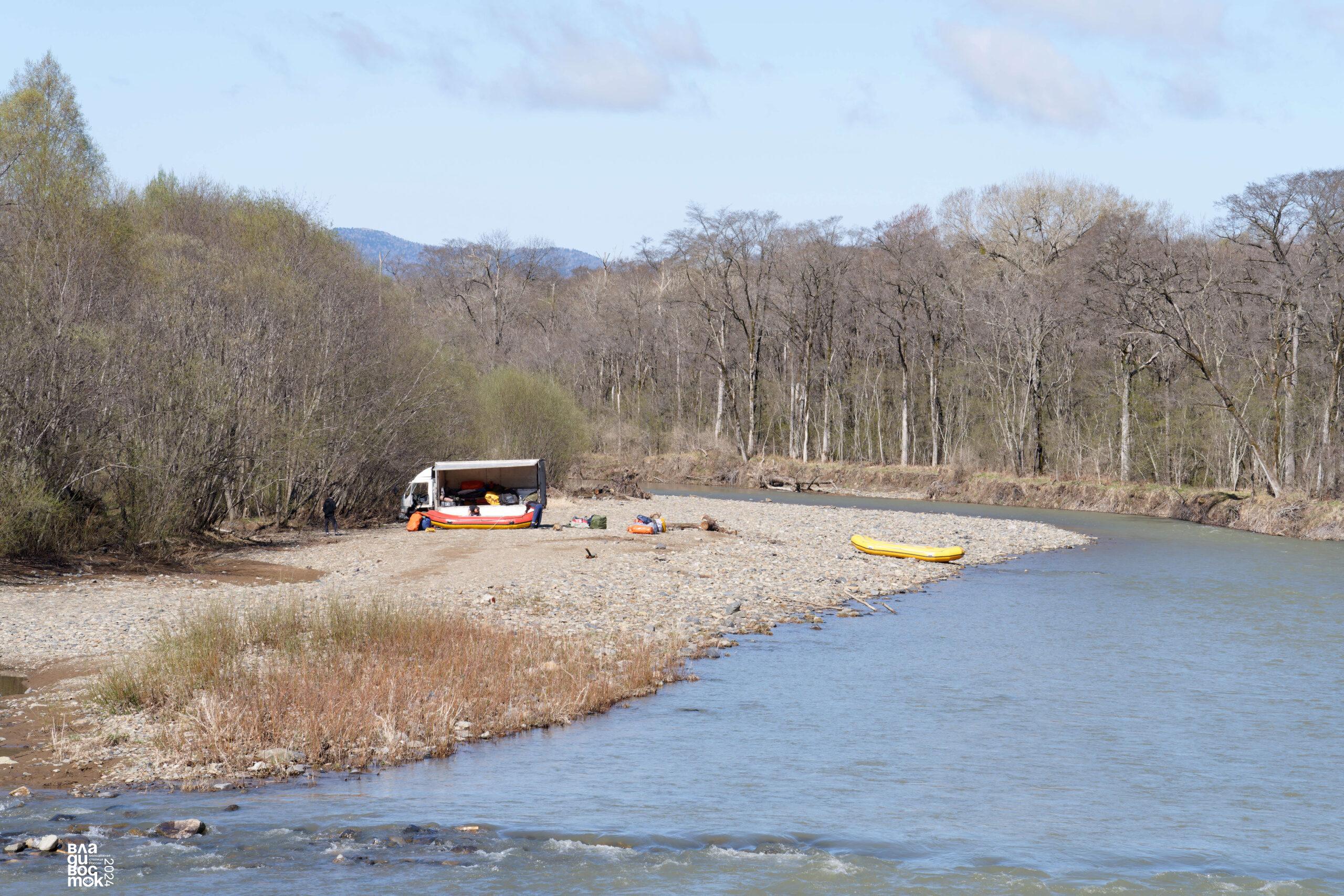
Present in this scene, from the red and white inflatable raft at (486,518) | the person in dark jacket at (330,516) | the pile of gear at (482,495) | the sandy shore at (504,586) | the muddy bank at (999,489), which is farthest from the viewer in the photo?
the muddy bank at (999,489)

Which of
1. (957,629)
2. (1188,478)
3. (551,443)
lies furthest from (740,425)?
(957,629)

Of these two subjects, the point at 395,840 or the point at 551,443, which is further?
the point at 551,443

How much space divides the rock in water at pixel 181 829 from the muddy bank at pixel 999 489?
42.7 meters

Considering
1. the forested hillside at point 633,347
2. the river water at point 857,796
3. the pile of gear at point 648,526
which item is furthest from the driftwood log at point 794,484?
the river water at point 857,796

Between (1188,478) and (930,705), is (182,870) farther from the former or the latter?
(1188,478)

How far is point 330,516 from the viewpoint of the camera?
1459 inches

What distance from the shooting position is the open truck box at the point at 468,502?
3750 cm

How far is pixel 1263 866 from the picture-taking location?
1087 cm

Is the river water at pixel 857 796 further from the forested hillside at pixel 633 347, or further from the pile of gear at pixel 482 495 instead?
the pile of gear at pixel 482 495

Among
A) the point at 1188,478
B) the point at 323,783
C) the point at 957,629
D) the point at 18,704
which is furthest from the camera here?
the point at 1188,478

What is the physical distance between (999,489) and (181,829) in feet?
183

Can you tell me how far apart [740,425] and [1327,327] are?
39489 mm

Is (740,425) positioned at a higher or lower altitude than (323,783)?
higher

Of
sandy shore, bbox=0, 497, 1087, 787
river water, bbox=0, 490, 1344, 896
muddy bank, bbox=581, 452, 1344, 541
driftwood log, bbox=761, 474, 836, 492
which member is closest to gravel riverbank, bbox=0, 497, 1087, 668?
sandy shore, bbox=0, 497, 1087, 787
